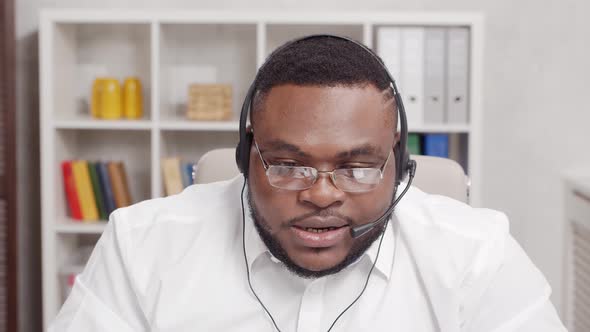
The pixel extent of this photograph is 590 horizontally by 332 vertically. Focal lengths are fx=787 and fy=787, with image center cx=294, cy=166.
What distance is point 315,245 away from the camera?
1068 millimetres

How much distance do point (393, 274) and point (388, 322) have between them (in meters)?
0.08

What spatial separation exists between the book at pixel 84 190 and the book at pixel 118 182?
0.08 m

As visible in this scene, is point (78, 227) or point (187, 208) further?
point (78, 227)

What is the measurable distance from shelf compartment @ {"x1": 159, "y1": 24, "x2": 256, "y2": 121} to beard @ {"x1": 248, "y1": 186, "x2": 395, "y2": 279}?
1.73m

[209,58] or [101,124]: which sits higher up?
[209,58]

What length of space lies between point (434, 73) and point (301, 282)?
1.56 metres

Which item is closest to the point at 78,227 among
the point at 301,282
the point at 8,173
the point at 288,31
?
the point at 8,173

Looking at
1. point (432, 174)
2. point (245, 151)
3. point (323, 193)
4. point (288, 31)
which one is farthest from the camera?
point (288, 31)

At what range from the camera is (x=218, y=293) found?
118 cm

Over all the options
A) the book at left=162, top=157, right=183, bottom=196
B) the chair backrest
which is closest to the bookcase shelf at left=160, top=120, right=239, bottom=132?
the book at left=162, top=157, right=183, bottom=196

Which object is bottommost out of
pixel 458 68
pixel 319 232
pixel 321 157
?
pixel 319 232

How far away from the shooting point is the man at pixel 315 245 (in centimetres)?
106

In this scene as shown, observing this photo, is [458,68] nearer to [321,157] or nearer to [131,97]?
[131,97]

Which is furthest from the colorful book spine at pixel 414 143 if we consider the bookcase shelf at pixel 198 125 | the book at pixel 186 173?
the book at pixel 186 173
